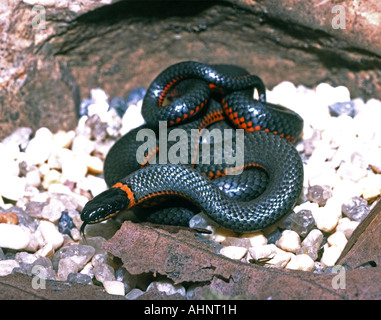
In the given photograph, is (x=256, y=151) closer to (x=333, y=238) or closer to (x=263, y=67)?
(x=333, y=238)

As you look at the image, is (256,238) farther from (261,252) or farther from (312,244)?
(312,244)

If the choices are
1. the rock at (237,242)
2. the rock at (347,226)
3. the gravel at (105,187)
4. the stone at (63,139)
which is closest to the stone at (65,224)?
the gravel at (105,187)

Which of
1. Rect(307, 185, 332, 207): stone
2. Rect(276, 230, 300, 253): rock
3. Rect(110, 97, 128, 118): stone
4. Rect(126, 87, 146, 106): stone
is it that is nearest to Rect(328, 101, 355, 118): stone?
Rect(307, 185, 332, 207): stone

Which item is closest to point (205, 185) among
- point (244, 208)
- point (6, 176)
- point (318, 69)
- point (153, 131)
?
point (244, 208)

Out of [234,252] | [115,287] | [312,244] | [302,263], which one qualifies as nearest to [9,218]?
[115,287]

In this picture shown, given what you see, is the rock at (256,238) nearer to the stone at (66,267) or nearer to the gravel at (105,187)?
the gravel at (105,187)
